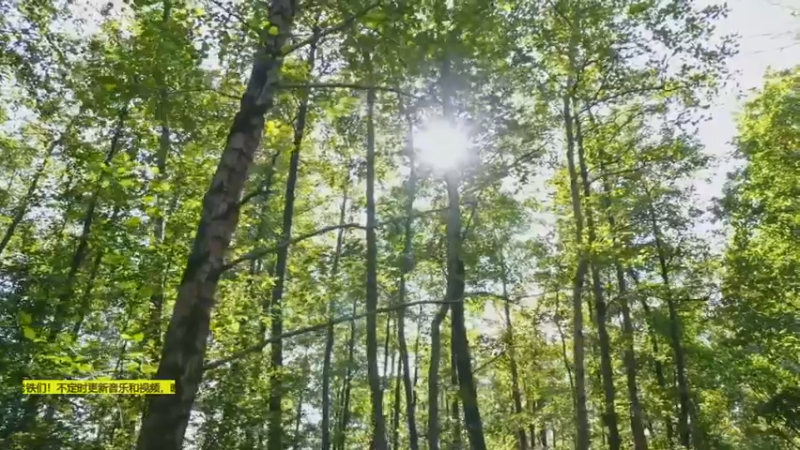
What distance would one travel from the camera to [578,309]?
11.9 m

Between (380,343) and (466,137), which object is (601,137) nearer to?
(466,137)

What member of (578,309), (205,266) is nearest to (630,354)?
(578,309)

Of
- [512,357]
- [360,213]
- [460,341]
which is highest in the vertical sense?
[360,213]

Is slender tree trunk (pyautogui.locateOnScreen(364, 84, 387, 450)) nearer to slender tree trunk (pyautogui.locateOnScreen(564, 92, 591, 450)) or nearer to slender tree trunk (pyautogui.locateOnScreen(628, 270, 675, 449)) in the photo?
slender tree trunk (pyautogui.locateOnScreen(564, 92, 591, 450))

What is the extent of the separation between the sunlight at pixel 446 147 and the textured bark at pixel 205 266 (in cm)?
633

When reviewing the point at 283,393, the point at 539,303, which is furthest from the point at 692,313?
the point at 283,393

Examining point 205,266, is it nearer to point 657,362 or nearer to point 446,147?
point 446,147

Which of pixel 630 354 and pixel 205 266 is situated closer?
pixel 205 266

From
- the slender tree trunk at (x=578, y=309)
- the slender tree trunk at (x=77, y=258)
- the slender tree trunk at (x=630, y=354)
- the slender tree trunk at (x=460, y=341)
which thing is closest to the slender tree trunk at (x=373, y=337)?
the slender tree trunk at (x=460, y=341)

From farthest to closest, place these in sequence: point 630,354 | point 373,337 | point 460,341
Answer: point 630,354, point 373,337, point 460,341

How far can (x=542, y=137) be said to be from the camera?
13.7m

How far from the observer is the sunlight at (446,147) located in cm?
968

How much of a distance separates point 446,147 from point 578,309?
15.5ft

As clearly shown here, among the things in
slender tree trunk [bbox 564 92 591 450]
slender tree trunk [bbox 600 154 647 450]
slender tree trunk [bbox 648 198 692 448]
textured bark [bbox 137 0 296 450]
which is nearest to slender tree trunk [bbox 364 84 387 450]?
slender tree trunk [bbox 564 92 591 450]
